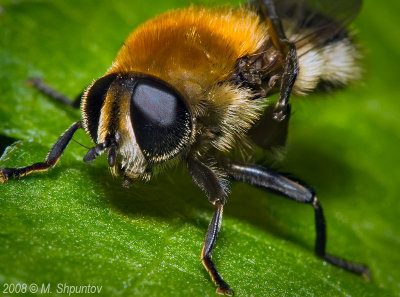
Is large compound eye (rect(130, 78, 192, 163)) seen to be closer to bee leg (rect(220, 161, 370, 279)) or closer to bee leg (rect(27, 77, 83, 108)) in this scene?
bee leg (rect(220, 161, 370, 279))

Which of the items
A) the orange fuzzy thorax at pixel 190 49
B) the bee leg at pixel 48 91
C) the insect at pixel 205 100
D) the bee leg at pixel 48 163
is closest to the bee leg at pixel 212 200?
the insect at pixel 205 100

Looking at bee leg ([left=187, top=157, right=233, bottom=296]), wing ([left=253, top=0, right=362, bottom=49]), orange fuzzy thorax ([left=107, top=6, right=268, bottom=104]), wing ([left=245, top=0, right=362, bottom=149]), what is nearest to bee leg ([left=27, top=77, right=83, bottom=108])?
orange fuzzy thorax ([left=107, top=6, right=268, bottom=104])

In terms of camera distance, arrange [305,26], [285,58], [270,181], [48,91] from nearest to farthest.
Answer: [285,58], [270,181], [305,26], [48,91]

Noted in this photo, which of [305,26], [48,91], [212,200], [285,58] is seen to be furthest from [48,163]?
[305,26]

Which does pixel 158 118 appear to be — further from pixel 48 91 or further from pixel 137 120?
pixel 48 91

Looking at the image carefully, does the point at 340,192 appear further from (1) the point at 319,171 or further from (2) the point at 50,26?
(2) the point at 50,26

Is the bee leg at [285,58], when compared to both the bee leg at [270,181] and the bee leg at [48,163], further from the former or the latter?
the bee leg at [48,163]

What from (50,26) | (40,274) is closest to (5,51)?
(50,26)
